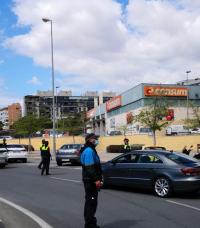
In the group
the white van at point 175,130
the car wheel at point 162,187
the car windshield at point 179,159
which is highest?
the white van at point 175,130

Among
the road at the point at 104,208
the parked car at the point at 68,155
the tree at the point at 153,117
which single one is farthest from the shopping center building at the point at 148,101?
the road at the point at 104,208

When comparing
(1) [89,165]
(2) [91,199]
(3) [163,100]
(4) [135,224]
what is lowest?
(4) [135,224]

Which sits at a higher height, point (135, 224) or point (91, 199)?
point (91, 199)

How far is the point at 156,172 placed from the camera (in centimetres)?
1379

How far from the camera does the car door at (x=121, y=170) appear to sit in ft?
48.4

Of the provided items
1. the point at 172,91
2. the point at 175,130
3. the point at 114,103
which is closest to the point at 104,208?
the point at 175,130

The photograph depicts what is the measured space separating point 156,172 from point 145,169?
1.56ft

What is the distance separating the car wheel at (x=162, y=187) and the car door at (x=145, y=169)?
25 centimetres

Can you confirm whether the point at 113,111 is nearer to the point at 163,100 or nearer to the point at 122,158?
the point at 163,100

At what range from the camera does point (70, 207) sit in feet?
38.6

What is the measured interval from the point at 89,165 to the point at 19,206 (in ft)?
14.2

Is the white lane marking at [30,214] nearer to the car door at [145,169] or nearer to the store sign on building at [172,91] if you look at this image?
the car door at [145,169]

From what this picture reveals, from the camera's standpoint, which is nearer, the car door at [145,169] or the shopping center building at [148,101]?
the car door at [145,169]

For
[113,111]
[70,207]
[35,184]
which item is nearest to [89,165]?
[70,207]
